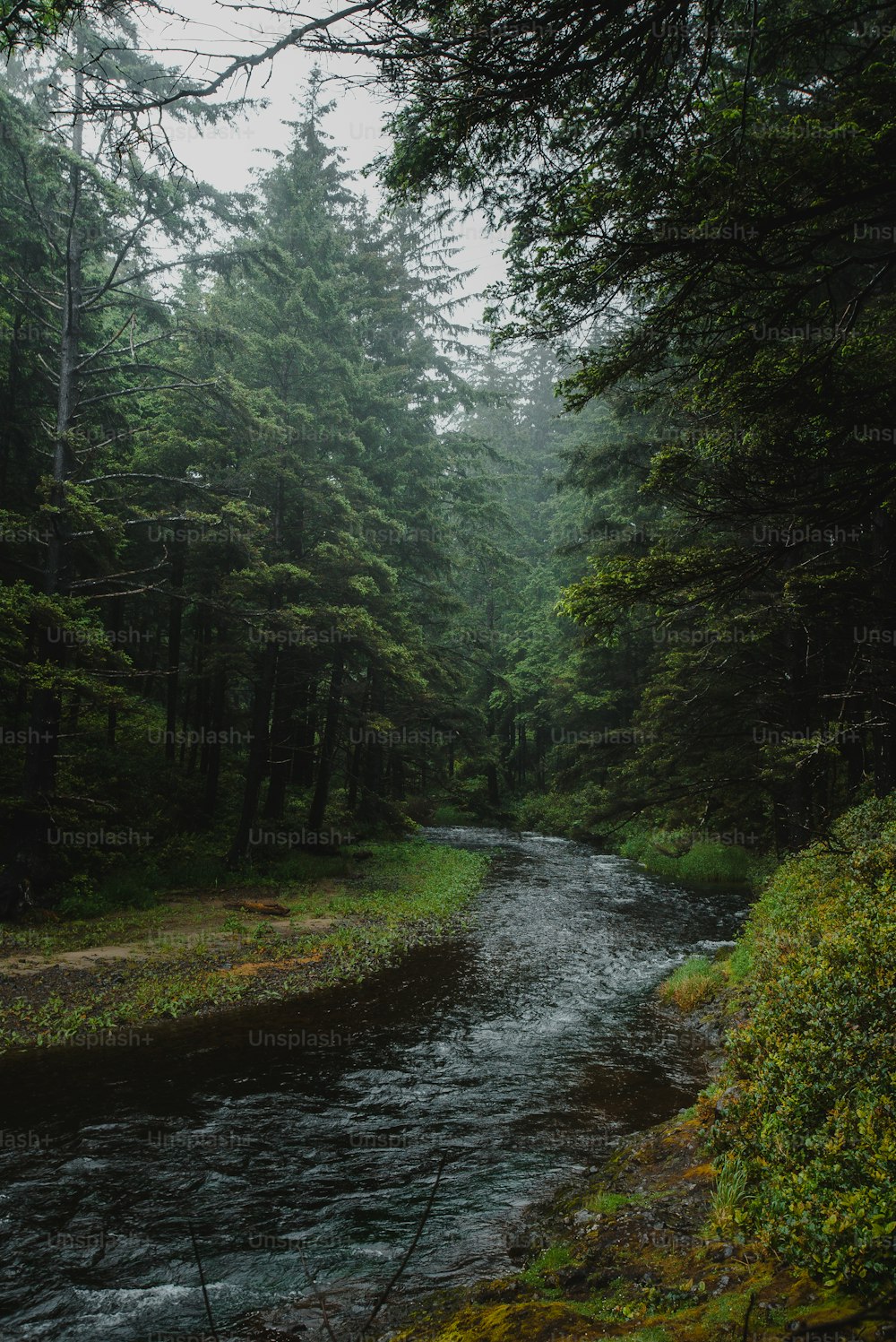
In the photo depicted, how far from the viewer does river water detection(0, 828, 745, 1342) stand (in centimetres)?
423

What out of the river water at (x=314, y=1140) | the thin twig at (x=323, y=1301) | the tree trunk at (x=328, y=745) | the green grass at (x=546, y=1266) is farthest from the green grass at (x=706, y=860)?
the thin twig at (x=323, y=1301)

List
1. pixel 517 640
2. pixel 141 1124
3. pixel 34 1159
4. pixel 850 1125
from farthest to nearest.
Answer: pixel 517 640, pixel 141 1124, pixel 34 1159, pixel 850 1125

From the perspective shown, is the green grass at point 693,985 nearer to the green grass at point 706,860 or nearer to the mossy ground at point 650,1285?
the mossy ground at point 650,1285

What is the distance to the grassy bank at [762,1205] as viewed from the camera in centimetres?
281

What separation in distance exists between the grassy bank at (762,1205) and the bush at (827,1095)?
0.4 inches

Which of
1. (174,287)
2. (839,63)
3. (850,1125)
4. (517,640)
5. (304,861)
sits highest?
(174,287)

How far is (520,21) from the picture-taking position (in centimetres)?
390

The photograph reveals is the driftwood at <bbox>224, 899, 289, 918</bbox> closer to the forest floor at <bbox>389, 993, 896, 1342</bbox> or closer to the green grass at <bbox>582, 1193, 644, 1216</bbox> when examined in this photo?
the forest floor at <bbox>389, 993, 896, 1342</bbox>

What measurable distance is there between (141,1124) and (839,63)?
17.3 metres

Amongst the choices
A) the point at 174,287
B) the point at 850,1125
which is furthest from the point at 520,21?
the point at 174,287

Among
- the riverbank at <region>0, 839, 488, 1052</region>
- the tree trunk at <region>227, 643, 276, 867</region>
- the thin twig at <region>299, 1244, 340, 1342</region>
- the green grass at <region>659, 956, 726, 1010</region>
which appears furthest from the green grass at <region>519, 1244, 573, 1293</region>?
the tree trunk at <region>227, 643, 276, 867</region>

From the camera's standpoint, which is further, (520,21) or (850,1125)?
(520,21)

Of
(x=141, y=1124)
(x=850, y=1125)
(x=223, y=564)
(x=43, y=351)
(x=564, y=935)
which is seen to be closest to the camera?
(x=850, y=1125)

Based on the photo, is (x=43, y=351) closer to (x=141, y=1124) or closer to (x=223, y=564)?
(x=223, y=564)
